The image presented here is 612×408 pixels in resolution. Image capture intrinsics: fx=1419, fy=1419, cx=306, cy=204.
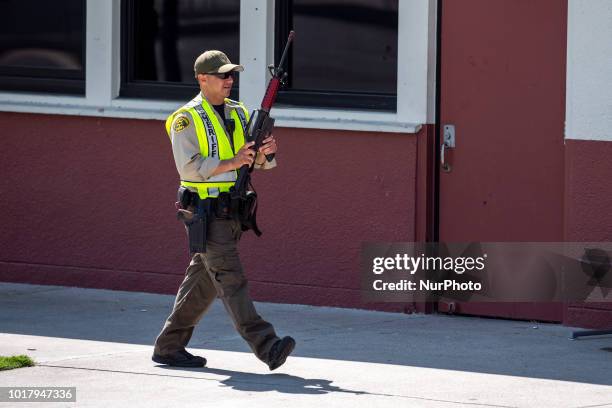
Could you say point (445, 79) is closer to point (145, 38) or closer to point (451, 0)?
point (451, 0)

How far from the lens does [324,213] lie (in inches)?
408

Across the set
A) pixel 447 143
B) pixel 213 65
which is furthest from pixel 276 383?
pixel 447 143

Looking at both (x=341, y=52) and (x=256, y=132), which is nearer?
(x=256, y=132)

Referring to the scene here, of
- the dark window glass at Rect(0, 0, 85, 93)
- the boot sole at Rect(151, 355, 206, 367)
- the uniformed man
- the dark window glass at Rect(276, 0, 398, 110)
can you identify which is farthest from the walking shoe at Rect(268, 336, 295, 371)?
the dark window glass at Rect(0, 0, 85, 93)

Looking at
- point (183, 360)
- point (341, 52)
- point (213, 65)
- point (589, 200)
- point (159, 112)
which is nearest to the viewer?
point (213, 65)

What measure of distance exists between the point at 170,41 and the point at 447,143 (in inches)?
97.4

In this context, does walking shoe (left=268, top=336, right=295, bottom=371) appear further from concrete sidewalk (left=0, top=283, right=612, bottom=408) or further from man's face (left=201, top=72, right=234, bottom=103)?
man's face (left=201, top=72, right=234, bottom=103)

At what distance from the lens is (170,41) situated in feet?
36.5

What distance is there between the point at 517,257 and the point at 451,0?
1.86 meters

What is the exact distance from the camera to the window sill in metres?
10.1

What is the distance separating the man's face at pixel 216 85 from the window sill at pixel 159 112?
2214 mm

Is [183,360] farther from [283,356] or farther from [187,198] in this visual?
[187,198]

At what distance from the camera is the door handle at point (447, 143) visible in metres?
10.0

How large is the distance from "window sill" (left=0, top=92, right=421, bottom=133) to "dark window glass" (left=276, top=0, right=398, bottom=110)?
13 centimetres
